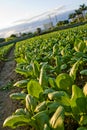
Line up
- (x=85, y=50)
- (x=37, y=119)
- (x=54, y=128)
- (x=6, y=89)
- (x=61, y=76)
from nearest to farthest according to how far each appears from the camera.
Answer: (x=54, y=128)
(x=37, y=119)
(x=61, y=76)
(x=85, y=50)
(x=6, y=89)

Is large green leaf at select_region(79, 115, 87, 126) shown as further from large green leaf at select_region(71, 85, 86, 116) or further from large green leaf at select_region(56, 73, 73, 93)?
large green leaf at select_region(56, 73, 73, 93)

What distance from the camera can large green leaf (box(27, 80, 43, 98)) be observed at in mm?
3287

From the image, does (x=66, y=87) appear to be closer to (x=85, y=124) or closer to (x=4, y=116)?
(x=85, y=124)

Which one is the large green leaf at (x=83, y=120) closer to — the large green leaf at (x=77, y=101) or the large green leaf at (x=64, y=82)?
the large green leaf at (x=77, y=101)

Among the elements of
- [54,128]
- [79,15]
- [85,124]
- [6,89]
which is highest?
[54,128]

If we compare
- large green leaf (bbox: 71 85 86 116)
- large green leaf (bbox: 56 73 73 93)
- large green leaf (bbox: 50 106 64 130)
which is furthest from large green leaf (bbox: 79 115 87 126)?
large green leaf (bbox: 56 73 73 93)

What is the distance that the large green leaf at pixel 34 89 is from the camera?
10.8 ft

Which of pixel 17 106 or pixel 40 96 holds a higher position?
pixel 40 96

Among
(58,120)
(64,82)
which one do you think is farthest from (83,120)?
(64,82)

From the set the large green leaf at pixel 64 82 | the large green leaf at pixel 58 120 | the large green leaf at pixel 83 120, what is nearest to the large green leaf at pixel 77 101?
the large green leaf at pixel 83 120

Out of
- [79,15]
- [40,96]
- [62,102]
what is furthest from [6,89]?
[79,15]

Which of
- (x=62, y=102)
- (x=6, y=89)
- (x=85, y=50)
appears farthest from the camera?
(x=6, y=89)

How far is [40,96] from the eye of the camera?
3449 mm

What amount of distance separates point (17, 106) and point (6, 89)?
7.33ft
